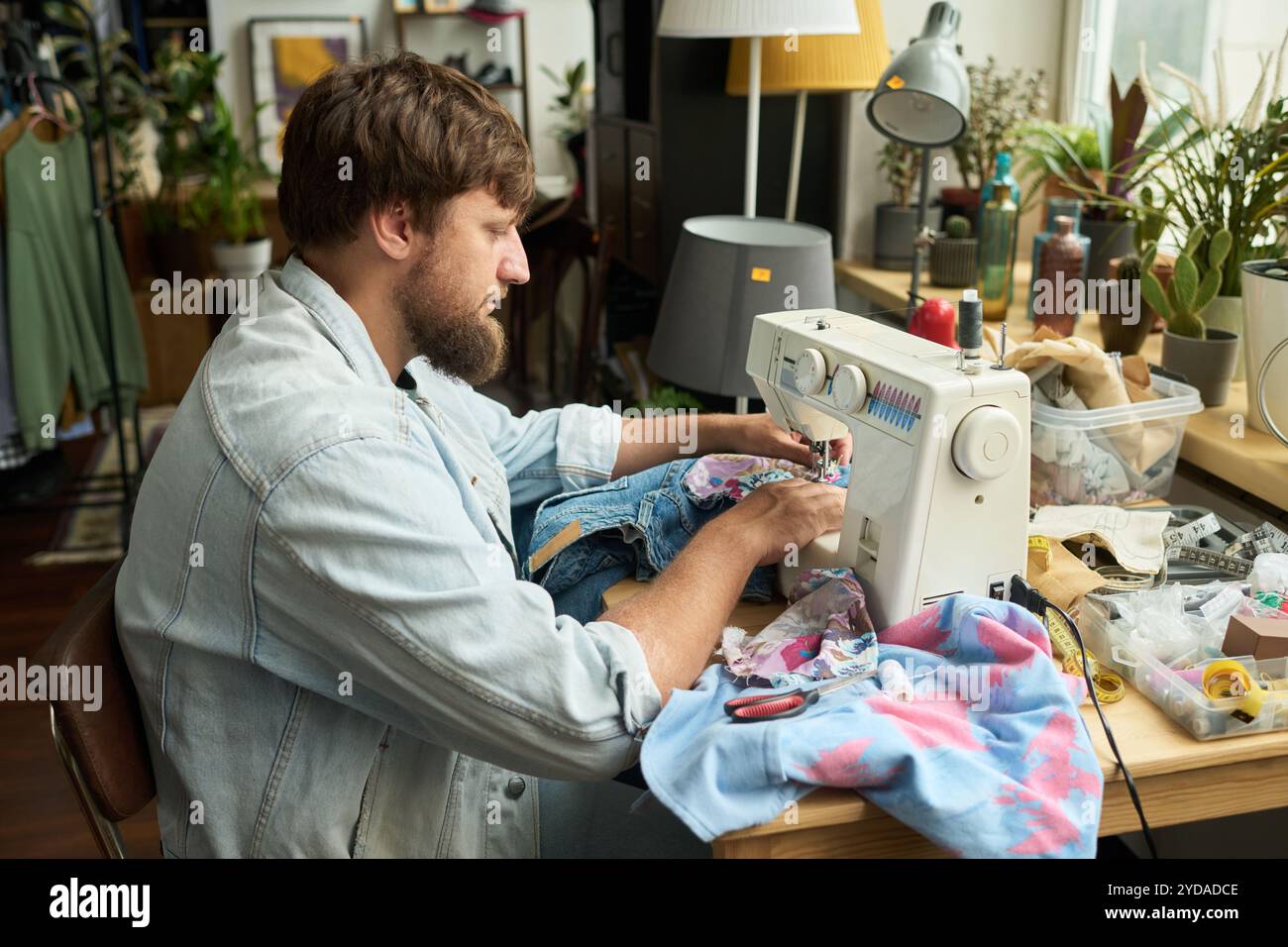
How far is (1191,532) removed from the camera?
4.62 feet

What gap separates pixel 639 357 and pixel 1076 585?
6.92 feet

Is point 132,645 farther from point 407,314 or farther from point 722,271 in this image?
point 722,271

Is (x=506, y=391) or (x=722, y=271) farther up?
(x=722, y=271)

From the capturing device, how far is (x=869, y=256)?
2.90 metres

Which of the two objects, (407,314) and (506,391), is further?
(506,391)

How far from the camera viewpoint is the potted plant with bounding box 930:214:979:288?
2436 millimetres

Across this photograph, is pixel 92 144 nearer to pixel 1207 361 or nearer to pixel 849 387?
pixel 849 387

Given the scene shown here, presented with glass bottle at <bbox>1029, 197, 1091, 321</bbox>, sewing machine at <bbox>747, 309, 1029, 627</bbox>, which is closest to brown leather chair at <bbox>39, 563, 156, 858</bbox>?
sewing machine at <bbox>747, 309, 1029, 627</bbox>

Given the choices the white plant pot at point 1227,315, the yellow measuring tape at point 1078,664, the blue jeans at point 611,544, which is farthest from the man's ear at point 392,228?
the white plant pot at point 1227,315

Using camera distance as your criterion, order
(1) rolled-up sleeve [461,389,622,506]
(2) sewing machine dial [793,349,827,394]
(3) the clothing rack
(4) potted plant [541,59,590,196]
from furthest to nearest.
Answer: (4) potted plant [541,59,590,196] < (3) the clothing rack < (1) rolled-up sleeve [461,389,622,506] < (2) sewing machine dial [793,349,827,394]

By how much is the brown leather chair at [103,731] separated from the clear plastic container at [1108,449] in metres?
1.12

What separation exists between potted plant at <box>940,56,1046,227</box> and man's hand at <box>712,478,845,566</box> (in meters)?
1.42

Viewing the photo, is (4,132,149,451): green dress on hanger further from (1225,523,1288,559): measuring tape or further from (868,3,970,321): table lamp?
(1225,523,1288,559): measuring tape
